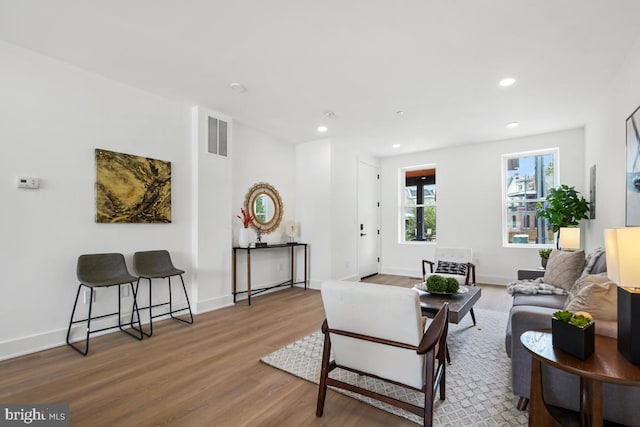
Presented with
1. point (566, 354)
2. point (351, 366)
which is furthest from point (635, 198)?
point (351, 366)

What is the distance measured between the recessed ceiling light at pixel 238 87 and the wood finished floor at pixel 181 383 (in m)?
2.68

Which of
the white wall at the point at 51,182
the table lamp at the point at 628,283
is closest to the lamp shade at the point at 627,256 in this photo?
the table lamp at the point at 628,283

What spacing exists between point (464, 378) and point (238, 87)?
11.4 ft

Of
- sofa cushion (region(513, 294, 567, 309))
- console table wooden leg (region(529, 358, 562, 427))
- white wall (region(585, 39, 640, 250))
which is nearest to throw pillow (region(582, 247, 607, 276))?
sofa cushion (region(513, 294, 567, 309))

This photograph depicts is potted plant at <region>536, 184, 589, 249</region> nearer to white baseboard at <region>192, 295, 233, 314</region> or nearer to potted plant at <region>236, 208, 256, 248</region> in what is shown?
potted plant at <region>236, 208, 256, 248</region>

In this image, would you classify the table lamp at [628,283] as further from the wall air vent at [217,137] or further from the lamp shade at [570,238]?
the wall air vent at [217,137]

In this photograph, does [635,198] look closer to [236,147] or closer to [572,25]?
[572,25]

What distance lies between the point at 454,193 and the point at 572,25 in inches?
152

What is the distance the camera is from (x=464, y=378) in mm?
2283

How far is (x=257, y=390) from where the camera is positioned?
215 centimetres

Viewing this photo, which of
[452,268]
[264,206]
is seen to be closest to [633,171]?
[452,268]

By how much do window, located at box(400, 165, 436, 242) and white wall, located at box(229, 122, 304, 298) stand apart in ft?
8.49

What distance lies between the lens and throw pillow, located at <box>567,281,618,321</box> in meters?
Answer: 1.64

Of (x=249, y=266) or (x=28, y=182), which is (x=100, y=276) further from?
(x=249, y=266)
